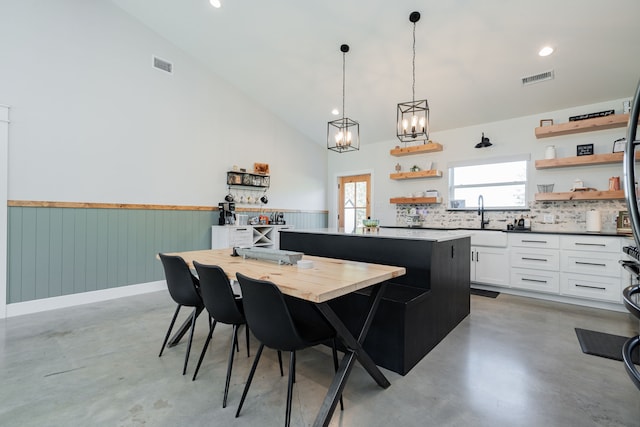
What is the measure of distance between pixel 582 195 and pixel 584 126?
2.95 feet

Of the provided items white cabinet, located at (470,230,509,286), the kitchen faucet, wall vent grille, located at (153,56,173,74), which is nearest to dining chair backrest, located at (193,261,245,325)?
white cabinet, located at (470,230,509,286)

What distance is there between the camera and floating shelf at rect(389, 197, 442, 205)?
5.36 m

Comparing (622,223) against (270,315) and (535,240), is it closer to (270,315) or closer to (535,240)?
(535,240)

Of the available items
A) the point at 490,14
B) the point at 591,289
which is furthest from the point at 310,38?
the point at 591,289

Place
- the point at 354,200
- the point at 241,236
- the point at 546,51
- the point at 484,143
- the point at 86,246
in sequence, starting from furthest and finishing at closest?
the point at 354,200 < the point at 241,236 < the point at 484,143 < the point at 86,246 < the point at 546,51

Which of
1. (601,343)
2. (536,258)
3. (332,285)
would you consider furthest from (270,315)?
(536,258)

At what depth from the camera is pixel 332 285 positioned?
151cm

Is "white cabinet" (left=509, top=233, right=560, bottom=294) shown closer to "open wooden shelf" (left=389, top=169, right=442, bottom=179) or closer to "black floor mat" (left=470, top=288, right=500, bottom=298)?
"black floor mat" (left=470, top=288, right=500, bottom=298)

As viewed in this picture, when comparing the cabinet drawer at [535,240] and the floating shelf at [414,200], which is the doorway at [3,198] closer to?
the floating shelf at [414,200]

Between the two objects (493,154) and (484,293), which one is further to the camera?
(493,154)

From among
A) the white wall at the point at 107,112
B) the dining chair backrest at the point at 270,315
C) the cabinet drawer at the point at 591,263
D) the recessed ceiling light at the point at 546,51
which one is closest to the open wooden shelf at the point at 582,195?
the cabinet drawer at the point at 591,263

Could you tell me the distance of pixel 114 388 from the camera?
193 cm

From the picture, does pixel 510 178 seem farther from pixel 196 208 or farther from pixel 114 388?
pixel 114 388

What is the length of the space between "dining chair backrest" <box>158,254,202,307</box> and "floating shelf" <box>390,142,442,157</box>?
4456mm
